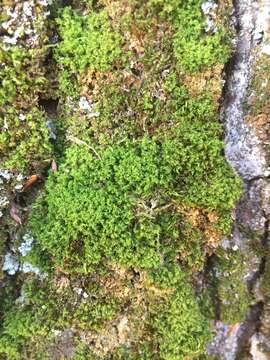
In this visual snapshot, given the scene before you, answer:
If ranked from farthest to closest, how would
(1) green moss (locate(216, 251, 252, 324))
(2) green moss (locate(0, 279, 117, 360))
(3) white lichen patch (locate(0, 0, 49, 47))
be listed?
(1) green moss (locate(216, 251, 252, 324))
(2) green moss (locate(0, 279, 117, 360))
(3) white lichen patch (locate(0, 0, 49, 47))

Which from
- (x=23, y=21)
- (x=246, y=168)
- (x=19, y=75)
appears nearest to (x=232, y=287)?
(x=246, y=168)

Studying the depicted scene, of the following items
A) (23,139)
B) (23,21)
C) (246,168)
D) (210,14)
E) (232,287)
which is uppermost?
(210,14)

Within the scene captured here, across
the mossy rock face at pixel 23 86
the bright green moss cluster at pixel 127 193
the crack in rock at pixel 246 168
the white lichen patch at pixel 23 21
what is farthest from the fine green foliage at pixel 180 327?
the white lichen patch at pixel 23 21

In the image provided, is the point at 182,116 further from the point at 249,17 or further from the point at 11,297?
the point at 11,297

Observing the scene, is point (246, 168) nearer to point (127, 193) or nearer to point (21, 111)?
point (127, 193)

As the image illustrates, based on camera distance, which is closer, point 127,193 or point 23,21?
point 23,21

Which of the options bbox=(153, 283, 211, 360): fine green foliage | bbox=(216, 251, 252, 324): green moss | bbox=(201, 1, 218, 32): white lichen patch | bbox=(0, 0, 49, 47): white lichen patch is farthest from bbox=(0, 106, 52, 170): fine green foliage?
bbox=(216, 251, 252, 324): green moss

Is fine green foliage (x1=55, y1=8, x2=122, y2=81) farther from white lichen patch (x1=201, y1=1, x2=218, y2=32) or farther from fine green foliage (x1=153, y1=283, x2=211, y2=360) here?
fine green foliage (x1=153, y1=283, x2=211, y2=360)

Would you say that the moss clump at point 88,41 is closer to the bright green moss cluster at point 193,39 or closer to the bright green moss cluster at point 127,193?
the bright green moss cluster at point 193,39

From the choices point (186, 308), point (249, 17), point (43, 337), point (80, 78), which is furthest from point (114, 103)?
point (43, 337)
